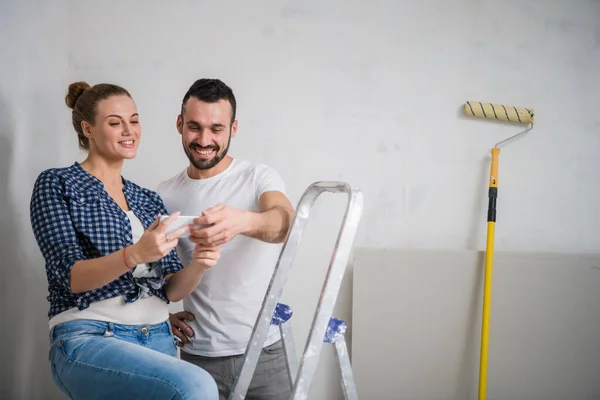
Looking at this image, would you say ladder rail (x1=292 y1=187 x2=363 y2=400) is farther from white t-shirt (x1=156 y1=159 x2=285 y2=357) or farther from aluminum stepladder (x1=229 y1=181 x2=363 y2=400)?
white t-shirt (x1=156 y1=159 x2=285 y2=357)

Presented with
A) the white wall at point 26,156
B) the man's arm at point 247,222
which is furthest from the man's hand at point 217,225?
the white wall at point 26,156

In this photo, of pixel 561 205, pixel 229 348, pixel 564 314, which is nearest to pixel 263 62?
pixel 229 348

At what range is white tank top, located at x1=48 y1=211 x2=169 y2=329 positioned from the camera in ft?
4.30

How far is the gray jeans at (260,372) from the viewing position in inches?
66.2

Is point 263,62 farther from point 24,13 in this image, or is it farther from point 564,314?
point 564,314

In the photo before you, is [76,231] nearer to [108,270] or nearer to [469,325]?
[108,270]

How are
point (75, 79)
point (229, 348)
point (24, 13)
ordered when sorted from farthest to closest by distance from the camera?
point (75, 79)
point (24, 13)
point (229, 348)

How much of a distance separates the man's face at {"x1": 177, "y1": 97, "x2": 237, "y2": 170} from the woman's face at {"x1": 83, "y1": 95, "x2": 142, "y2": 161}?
178 mm

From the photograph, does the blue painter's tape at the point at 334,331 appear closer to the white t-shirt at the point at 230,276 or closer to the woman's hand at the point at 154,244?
the woman's hand at the point at 154,244

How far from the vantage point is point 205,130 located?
1.65 metres

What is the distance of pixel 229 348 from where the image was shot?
1.67 metres

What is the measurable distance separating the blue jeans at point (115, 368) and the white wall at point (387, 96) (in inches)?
43.9

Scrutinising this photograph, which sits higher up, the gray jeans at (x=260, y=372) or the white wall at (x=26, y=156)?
the white wall at (x=26, y=156)

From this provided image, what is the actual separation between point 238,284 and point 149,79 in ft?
3.49
